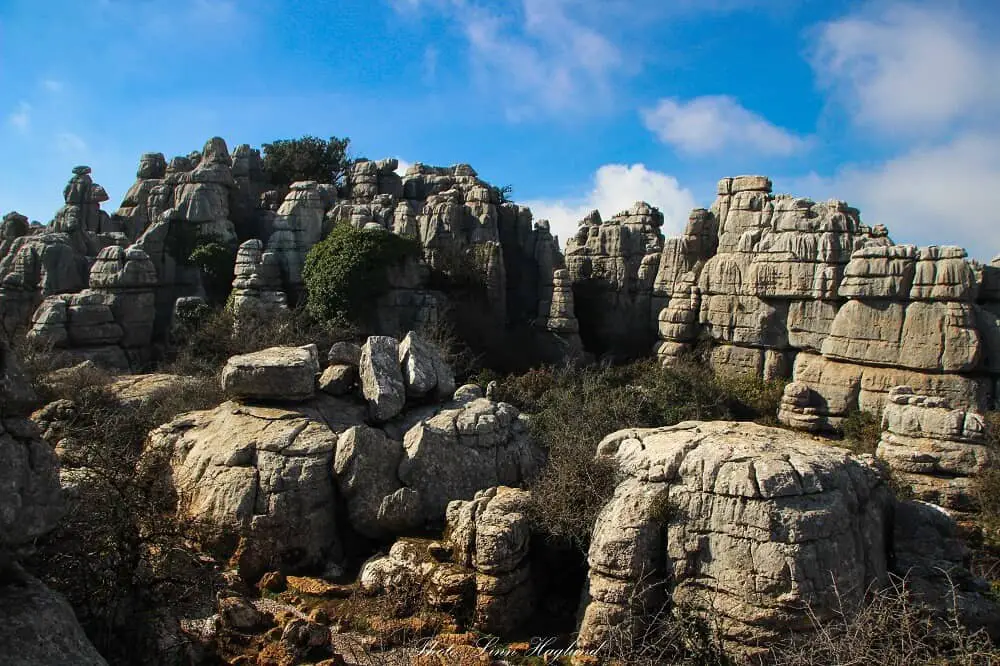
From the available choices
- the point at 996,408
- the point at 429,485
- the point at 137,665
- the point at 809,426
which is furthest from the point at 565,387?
the point at 137,665

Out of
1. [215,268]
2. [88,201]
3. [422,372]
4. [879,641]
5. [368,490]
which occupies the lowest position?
[879,641]

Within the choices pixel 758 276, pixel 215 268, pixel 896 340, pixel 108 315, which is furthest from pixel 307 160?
pixel 896 340

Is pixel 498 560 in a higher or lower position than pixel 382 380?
lower

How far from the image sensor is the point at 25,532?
4703 millimetres

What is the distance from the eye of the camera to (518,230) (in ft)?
86.2

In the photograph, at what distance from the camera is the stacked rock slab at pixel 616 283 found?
971 inches

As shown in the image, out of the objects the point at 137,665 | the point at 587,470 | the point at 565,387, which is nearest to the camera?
the point at 137,665

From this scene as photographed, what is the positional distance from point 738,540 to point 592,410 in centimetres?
722

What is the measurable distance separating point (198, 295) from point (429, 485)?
16.6 m

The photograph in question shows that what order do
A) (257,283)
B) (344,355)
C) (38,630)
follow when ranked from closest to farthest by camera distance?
(38,630)
(344,355)
(257,283)

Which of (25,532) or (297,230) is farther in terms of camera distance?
(297,230)

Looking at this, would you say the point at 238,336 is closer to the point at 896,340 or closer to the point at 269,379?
the point at 269,379

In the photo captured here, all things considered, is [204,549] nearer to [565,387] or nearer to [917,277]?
[565,387]

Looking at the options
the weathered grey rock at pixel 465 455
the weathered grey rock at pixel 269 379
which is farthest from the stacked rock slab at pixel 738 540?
the weathered grey rock at pixel 269 379
